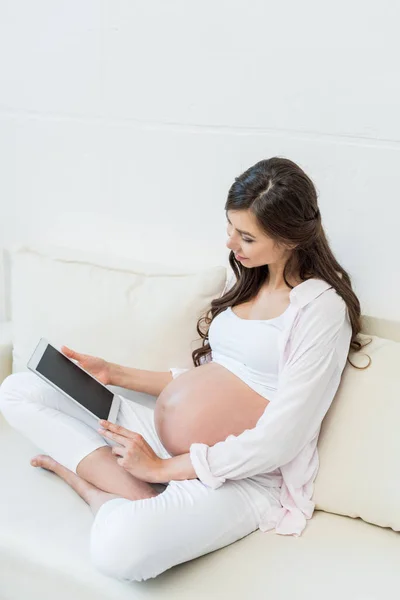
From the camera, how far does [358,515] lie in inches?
61.4

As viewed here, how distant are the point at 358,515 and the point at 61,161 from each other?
1.27m

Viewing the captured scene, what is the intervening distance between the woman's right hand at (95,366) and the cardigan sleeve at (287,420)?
0.34m

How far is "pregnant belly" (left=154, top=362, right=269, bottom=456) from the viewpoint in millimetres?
1595

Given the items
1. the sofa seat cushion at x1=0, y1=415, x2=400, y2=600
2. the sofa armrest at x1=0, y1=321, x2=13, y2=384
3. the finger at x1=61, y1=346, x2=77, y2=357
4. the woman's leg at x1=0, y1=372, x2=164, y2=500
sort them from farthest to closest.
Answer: the sofa armrest at x1=0, y1=321, x2=13, y2=384 → the finger at x1=61, y1=346, x2=77, y2=357 → the woman's leg at x1=0, y1=372, x2=164, y2=500 → the sofa seat cushion at x1=0, y1=415, x2=400, y2=600

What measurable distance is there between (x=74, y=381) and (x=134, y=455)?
0.71ft

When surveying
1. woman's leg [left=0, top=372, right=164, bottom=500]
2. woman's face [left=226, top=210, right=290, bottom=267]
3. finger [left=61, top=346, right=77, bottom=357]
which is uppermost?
woman's face [left=226, top=210, right=290, bottom=267]

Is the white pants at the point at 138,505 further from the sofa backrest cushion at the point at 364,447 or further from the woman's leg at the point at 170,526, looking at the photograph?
the sofa backrest cushion at the point at 364,447

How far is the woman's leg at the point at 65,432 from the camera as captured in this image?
1599 mm

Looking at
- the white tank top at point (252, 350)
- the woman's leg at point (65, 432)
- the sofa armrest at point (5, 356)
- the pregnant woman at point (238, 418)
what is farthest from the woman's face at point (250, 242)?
the sofa armrest at point (5, 356)

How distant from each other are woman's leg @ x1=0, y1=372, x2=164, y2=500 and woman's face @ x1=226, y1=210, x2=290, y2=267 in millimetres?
464

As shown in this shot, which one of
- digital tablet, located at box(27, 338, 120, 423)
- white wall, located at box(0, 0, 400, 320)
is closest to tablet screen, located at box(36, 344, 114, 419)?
digital tablet, located at box(27, 338, 120, 423)

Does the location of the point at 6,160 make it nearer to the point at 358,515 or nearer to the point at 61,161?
the point at 61,161

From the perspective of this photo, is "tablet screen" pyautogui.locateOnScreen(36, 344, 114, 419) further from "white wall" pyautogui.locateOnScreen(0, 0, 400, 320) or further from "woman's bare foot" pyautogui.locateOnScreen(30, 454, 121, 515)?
"white wall" pyautogui.locateOnScreen(0, 0, 400, 320)

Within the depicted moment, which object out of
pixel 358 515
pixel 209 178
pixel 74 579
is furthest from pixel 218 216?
pixel 74 579
